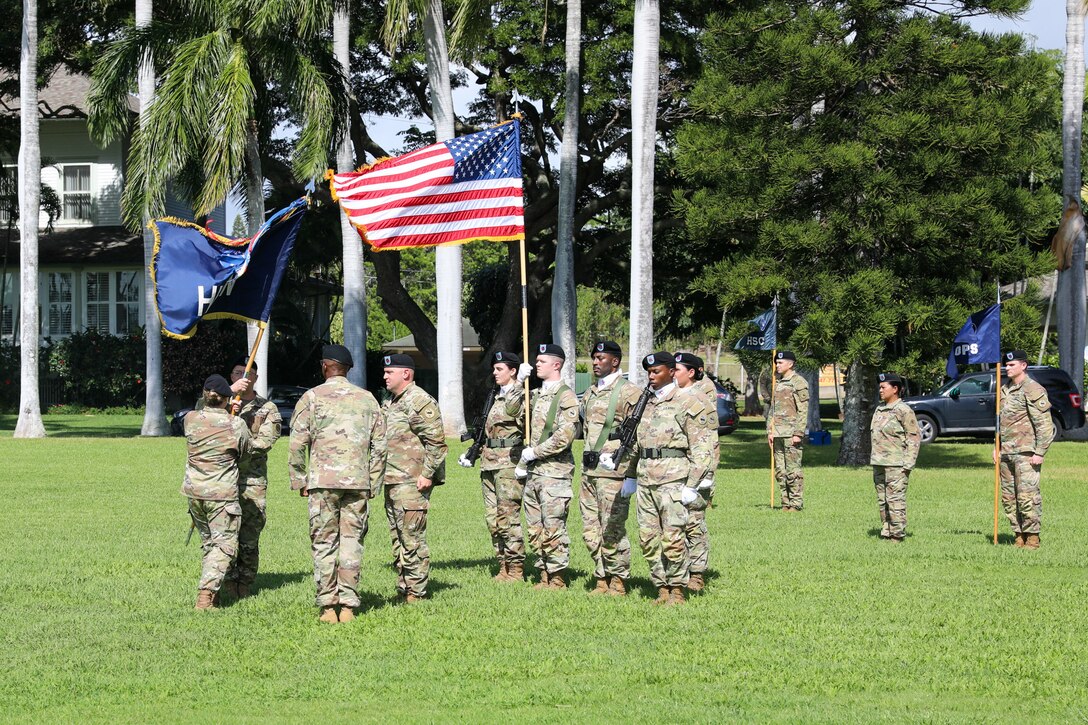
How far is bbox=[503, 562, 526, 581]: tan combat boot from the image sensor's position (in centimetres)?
1172

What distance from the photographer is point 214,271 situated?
1242 centimetres

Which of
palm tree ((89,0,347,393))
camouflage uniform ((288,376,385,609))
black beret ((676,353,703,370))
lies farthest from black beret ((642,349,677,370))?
palm tree ((89,0,347,393))

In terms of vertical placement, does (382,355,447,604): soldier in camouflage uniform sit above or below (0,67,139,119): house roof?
below

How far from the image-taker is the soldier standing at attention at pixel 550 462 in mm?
10938

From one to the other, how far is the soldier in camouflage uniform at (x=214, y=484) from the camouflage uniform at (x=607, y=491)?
291 centimetres

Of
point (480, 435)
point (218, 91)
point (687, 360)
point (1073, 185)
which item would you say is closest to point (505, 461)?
point (480, 435)

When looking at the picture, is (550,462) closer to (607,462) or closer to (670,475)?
(607,462)

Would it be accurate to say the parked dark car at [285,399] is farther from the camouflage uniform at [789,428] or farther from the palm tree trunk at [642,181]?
the camouflage uniform at [789,428]

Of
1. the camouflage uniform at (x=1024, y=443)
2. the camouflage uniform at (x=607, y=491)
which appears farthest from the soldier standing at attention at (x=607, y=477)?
the camouflage uniform at (x=1024, y=443)

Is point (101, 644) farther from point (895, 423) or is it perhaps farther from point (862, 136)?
point (862, 136)

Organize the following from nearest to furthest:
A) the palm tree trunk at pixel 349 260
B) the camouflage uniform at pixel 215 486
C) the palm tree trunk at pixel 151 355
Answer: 1. the camouflage uniform at pixel 215 486
2. the palm tree trunk at pixel 349 260
3. the palm tree trunk at pixel 151 355

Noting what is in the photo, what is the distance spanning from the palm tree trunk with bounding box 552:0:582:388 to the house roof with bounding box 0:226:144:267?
20.0m

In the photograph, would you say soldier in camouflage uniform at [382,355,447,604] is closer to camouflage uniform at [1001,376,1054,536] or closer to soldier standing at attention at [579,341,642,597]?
soldier standing at attention at [579,341,642,597]

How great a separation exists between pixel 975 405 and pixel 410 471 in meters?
25.0
